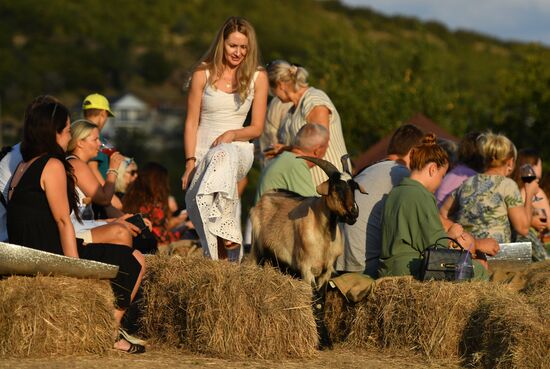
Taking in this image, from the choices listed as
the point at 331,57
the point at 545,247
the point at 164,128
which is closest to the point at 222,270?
the point at 545,247

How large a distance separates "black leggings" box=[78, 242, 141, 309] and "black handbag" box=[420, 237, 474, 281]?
7.34ft

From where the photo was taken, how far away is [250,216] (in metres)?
9.70

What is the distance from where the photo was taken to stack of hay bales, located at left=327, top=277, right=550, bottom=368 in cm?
764

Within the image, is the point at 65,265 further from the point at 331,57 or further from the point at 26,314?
the point at 331,57

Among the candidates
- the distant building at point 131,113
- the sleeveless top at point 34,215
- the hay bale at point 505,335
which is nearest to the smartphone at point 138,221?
the sleeveless top at point 34,215

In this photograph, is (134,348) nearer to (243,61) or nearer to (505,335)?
(505,335)

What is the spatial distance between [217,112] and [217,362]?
302 cm

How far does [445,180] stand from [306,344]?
4.22 m

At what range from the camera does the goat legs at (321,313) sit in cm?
840

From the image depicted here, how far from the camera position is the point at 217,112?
390 inches

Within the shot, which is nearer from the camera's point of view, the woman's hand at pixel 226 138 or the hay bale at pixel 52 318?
the hay bale at pixel 52 318

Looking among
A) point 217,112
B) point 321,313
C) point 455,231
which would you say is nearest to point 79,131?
point 217,112

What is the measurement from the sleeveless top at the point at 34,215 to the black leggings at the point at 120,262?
231 mm

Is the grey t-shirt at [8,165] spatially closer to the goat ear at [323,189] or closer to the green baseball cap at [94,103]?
the green baseball cap at [94,103]
